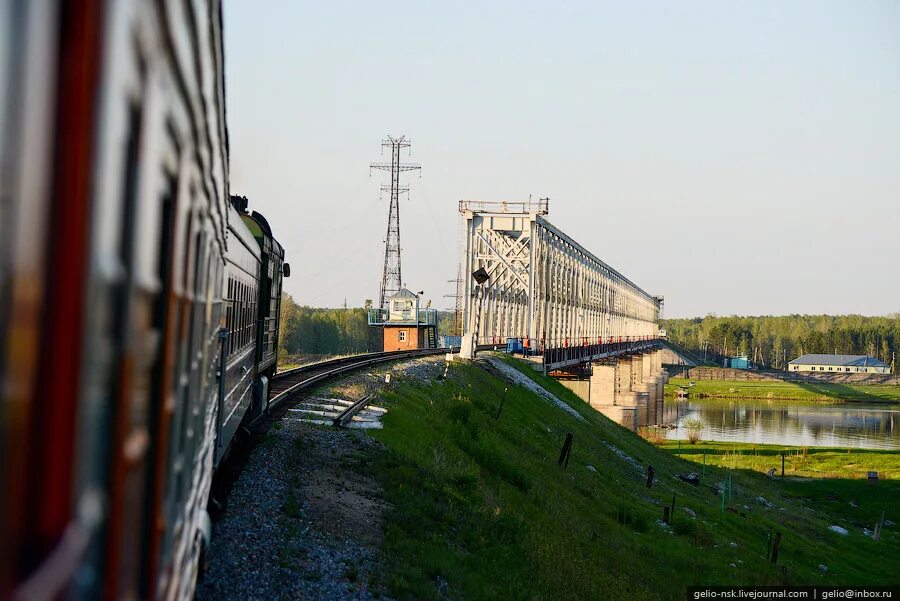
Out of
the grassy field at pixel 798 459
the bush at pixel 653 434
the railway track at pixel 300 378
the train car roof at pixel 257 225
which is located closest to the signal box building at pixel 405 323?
the bush at pixel 653 434

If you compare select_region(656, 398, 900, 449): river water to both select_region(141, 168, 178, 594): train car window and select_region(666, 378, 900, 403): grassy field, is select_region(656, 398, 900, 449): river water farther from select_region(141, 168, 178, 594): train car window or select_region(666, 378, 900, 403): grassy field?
select_region(141, 168, 178, 594): train car window

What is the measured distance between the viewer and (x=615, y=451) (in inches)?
1312

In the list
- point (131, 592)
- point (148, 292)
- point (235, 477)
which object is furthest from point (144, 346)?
point (235, 477)

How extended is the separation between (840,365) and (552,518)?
601ft

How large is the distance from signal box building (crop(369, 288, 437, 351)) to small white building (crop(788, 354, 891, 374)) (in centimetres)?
13409

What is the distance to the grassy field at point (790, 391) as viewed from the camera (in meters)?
130

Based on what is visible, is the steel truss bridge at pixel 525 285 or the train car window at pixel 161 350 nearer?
the train car window at pixel 161 350

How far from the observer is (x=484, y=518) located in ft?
45.1

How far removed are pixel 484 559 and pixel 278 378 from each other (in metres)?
13.1

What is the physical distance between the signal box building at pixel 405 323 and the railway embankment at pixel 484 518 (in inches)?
1228

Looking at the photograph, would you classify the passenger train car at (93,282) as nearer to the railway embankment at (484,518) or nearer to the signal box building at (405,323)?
the railway embankment at (484,518)

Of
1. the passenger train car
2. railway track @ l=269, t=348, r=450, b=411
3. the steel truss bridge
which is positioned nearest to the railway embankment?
railway track @ l=269, t=348, r=450, b=411

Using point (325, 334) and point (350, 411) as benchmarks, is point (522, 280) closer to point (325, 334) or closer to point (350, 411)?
point (350, 411)

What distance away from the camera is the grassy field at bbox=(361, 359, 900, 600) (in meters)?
11.9
